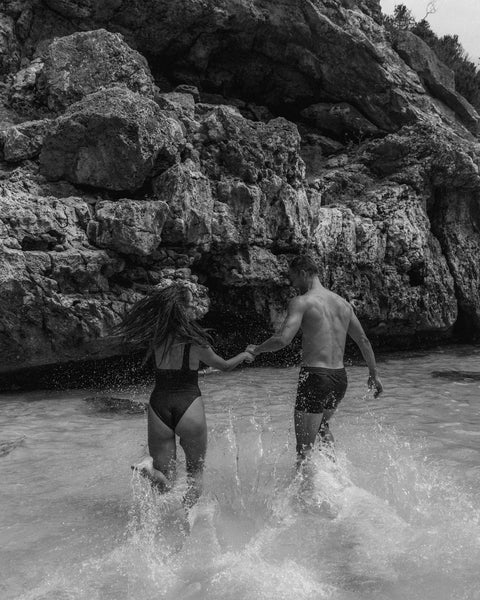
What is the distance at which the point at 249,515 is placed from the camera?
3986 millimetres

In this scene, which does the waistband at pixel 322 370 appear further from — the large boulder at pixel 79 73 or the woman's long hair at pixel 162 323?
the large boulder at pixel 79 73

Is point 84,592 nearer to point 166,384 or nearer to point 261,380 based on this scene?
point 166,384

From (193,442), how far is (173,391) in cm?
40

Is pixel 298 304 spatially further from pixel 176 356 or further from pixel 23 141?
pixel 23 141

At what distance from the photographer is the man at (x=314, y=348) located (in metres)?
4.58

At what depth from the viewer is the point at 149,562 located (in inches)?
125

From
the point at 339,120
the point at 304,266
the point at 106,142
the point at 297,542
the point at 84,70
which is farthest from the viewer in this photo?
the point at 339,120

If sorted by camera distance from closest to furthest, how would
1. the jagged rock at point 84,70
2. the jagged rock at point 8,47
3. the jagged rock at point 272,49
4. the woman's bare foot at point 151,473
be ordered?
the woman's bare foot at point 151,473 → the jagged rock at point 84,70 → the jagged rock at point 8,47 → the jagged rock at point 272,49

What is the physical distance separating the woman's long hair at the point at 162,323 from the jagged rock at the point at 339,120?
41.5 ft

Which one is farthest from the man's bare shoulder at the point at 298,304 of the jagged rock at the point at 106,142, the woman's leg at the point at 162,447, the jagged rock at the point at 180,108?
the jagged rock at the point at 180,108

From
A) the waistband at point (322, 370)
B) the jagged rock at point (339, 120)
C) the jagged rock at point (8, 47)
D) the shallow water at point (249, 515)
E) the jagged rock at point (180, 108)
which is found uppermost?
the jagged rock at point (8, 47)

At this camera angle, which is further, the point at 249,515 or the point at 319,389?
the point at 319,389

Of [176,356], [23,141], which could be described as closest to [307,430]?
[176,356]

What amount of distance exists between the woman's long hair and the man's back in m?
1.22
